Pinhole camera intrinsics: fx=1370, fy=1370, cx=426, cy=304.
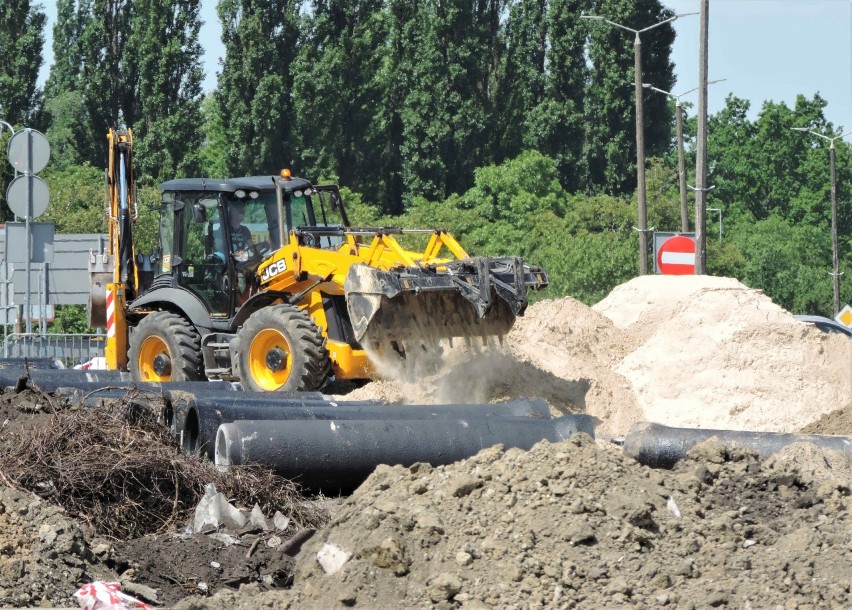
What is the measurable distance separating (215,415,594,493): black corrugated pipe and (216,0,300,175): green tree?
4035 cm

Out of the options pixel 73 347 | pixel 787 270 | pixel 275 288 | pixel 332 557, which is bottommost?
pixel 73 347

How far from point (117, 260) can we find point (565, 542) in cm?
1296

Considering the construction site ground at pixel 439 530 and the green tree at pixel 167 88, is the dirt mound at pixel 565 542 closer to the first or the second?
the construction site ground at pixel 439 530

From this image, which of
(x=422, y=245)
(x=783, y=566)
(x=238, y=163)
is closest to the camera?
(x=783, y=566)

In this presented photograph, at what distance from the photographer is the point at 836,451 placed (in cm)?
959

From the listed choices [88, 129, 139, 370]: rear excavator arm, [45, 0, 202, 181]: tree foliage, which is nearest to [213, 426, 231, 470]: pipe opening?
[88, 129, 139, 370]: rear excavator arm

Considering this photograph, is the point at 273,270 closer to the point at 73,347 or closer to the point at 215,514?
the point at 215,514

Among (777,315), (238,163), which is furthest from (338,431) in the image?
(238,163)

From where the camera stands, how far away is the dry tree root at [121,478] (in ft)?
→ 27.5

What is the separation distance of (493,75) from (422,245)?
798 inches

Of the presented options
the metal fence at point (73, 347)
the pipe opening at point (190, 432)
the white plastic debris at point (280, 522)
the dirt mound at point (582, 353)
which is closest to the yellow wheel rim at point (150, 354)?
the dirt mound at point (582, 353)

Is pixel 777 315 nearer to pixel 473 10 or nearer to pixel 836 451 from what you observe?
pixel 836 451

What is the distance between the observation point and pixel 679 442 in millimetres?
9805

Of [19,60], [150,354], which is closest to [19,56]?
[19,60]
